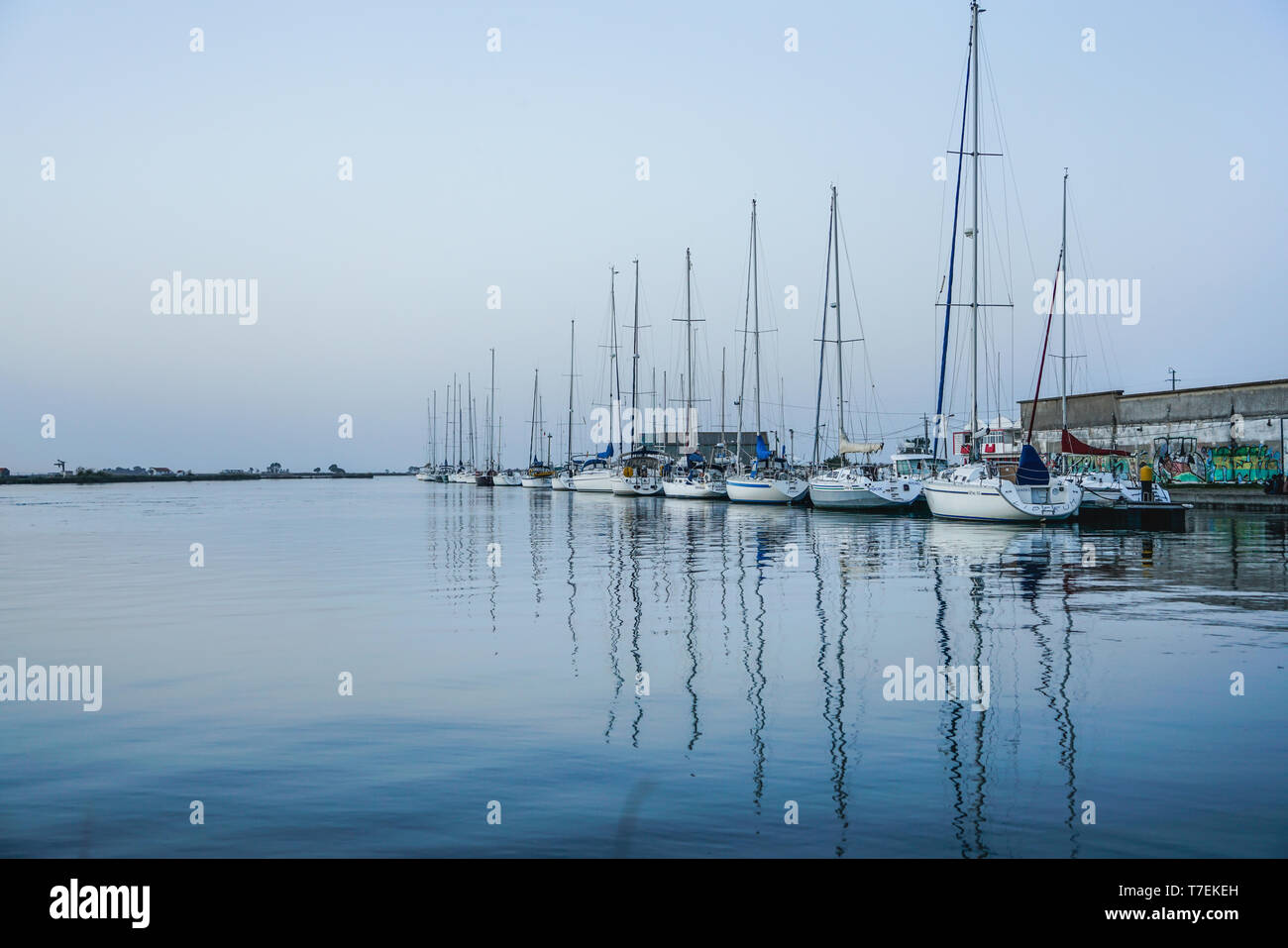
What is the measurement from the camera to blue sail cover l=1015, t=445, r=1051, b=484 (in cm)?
4344

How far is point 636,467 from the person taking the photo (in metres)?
90.1

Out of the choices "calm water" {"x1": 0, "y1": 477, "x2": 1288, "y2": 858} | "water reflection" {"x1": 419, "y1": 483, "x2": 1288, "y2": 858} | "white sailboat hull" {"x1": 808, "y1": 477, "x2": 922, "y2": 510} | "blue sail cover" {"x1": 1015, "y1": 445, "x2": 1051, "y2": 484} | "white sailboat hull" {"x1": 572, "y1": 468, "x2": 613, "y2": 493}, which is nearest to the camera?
"calm water" {"x1": 0, "y1": 477, "x2": 1288, "y2": 858}

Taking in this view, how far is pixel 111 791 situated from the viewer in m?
9.17

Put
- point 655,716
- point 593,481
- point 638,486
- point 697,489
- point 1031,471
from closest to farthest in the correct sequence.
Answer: point 655,716 → point 1031,471 → point 697,489 → point 638,486 → point 593,481

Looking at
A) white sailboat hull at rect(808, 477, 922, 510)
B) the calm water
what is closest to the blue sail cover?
white sailboat hull at rect(808, 477, 922, 510)

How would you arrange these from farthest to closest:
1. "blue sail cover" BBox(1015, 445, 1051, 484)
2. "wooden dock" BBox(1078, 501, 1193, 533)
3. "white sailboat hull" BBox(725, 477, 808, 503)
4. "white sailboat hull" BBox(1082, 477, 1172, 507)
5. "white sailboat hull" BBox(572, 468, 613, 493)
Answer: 1. "white sailboat hull" BBox(572, 468, 613, 493)
2. "white sailboat hull" BBox(725, 477, 808, 503)
3. "white sailboat hull" BBox(1082, 477, 1172, 507)
4. "blue sail cover" BBox(1015, 445, 1051, 484)
5. "wooden dock" BBox(1078, 501, 1193, 533)

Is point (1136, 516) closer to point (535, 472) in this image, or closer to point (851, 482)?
point (851, 482)

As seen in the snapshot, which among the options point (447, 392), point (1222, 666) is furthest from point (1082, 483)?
point (447, 392)

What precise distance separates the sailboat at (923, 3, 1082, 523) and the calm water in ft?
55.3

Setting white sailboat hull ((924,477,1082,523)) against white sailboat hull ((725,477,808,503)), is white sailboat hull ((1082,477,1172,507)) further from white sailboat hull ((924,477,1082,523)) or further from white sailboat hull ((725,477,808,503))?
white sailboat hull ((725,477,808,503))

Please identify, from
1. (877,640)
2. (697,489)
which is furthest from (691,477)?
(877,640)

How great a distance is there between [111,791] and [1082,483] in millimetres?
48873

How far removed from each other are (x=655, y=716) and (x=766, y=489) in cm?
5540

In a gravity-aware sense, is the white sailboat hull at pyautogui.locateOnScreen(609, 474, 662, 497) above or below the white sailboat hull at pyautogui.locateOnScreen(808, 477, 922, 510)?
below
